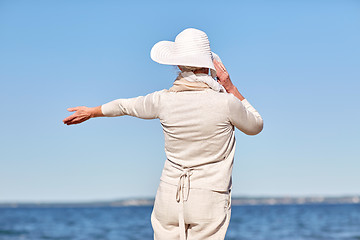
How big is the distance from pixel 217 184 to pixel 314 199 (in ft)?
329

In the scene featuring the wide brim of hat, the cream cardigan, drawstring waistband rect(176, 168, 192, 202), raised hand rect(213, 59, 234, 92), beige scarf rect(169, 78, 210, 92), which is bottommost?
drawstring waistband rect(176, 168, 192, 202)

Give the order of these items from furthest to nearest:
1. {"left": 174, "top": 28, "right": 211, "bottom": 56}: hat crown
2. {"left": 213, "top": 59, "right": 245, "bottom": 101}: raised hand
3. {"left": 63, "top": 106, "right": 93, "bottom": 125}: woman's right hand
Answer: {"left": 63, "top": 106, "right": 93, "bottom": 125}: woman's right hand
{"left": 213, "top": 59, "right": 245, "bottom": 101}: raised hand
{"left": 174, "top": 28, "right": 211, "bottom": 56}: hat crown

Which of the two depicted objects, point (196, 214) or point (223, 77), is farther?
point (223, 77)

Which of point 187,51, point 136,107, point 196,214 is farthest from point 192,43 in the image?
point 196,214

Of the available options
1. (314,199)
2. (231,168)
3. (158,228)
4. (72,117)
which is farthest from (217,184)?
(314,199)

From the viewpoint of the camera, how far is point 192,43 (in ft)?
10.3

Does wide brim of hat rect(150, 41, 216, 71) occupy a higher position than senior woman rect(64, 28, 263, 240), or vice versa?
wide brim of hat rect(150, 41, 216, 71)

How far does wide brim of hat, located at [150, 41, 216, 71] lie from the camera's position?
3055 mm

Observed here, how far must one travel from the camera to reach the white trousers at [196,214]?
3.04 metres

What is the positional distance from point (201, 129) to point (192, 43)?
19.0 inches

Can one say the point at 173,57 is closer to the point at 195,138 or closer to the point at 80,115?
the point at 195,138

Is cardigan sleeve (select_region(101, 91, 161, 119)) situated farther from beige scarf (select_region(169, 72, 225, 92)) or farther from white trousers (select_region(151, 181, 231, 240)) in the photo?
white trousers (select_region(151, 181, 231, 240))

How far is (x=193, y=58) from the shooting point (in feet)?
10.0

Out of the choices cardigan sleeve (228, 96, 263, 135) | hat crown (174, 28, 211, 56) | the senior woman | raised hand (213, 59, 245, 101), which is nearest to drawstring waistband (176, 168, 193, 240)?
the senior woman
